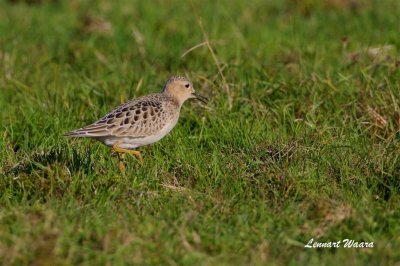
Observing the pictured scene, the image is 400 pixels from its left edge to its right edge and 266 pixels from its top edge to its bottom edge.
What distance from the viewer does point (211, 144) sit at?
7.80 metres

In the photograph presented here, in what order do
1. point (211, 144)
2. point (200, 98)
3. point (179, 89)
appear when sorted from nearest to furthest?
point (211, 144)
point (179, 89)
point (200, 98)

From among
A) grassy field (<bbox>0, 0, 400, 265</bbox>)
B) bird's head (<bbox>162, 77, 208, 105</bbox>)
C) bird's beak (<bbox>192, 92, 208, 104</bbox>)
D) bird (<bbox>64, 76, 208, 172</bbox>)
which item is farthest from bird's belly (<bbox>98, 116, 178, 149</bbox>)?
bird's beak (<bbox>192, 92, 208, 104</bbox>)

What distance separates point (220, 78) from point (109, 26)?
3296mm

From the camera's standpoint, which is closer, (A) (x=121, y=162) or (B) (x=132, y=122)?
(A) (x=121, y=162)

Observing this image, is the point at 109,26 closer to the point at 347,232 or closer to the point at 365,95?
the point at 365,95

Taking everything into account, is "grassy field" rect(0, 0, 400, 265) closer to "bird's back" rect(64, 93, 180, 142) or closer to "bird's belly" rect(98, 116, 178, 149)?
"bird's belly" rect(98, 116, 178, 149)

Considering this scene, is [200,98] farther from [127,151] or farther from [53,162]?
[53,162]

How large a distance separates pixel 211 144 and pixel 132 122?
838mm

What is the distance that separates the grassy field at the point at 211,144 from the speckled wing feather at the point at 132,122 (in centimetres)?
25

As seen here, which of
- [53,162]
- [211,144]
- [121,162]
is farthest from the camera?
[211,144]

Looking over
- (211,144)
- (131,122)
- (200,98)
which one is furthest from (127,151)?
(200,98)

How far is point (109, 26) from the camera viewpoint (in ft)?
39.3

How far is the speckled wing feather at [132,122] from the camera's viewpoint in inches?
281

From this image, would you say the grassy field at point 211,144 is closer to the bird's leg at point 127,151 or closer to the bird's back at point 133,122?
the bird's leg at point 127,151
